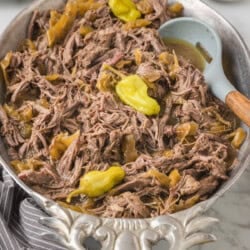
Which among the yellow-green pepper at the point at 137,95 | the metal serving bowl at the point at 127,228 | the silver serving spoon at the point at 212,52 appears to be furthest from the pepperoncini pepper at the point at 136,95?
the metal serving bowl at the point at 127,228

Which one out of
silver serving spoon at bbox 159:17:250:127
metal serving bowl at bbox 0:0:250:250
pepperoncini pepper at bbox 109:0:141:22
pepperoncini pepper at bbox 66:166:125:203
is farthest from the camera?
pepperoncini pepper at bbox 109:0:141:22

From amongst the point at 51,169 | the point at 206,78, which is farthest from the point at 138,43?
the point at 51,169

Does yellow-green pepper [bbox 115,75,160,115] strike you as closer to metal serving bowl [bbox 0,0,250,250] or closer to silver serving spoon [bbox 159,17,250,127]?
silver serving spoon [bbox 159,17,250,127]

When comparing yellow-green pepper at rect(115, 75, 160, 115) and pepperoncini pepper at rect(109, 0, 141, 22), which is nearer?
yellow-green pepper at rect(115, 75, 160, 115)

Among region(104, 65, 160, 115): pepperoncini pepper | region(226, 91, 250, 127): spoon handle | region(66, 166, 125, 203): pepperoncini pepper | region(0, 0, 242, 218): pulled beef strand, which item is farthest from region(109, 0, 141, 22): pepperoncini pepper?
region(66, 166, 125, 203): pepperoncini pepper

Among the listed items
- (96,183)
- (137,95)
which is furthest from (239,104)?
(96,183)

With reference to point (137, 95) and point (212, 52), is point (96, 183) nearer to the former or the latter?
point (137, 95)
